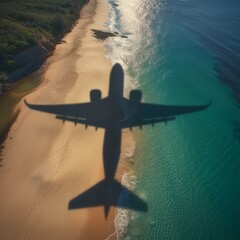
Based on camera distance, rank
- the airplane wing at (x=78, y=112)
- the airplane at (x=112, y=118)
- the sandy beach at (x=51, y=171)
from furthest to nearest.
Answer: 1. the airplane wing at (x=78, y=112)
2. the airplane at (x=112, y=118)
3. the sandy beach at (x=51, y=171)

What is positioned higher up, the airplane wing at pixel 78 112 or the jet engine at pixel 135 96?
the airplane wing at pixel 78 112

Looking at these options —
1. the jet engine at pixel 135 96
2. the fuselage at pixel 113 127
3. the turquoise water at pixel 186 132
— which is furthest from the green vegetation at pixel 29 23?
the jet engine at pixel 135 96

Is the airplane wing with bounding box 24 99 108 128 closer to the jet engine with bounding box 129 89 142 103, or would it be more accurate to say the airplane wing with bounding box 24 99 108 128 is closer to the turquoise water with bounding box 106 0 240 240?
the jet engine with bounding box 129 89 142 103

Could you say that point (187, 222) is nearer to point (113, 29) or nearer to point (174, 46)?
point (174, 46)

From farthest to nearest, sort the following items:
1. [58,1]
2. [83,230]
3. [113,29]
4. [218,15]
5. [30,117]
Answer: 1. [218,15]
2. [58,1]
3. [113,29]
4. [30,117]
5. [83,230]

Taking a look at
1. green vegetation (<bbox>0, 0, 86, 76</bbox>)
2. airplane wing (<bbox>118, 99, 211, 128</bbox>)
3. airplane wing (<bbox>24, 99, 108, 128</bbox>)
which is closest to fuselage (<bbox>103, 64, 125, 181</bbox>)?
airplane wing (<bbox>118, 99, 211, 128</bbox>)

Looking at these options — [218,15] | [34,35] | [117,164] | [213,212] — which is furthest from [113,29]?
[213,212]

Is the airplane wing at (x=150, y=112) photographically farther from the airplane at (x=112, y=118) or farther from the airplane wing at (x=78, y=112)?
the airplane wing at (x=78, y=112)
